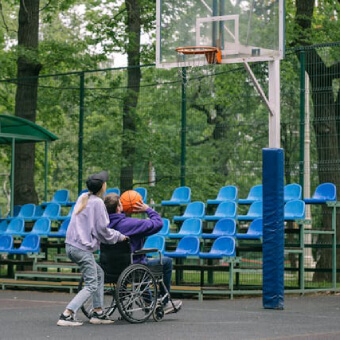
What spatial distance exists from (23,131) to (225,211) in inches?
241

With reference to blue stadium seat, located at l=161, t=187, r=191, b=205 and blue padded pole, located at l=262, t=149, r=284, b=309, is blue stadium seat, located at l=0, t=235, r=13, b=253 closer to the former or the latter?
blue stadium seat, located at l=161, t=187, r=191, b=205

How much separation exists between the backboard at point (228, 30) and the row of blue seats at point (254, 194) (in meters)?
3.89

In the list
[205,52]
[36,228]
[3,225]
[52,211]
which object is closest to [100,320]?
[205,52]

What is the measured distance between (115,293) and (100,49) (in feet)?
51.2

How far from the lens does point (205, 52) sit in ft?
45.5

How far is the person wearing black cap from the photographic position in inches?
420

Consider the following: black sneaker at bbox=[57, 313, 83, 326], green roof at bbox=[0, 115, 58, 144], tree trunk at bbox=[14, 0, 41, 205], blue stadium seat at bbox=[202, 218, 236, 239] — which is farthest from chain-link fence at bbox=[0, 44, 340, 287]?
black sneaker at bbox=[57, 313, 83, 326]

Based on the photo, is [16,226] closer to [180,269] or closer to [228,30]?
[180,269]

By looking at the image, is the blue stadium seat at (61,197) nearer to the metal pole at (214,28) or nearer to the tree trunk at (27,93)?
the tree trunk at (27,93)

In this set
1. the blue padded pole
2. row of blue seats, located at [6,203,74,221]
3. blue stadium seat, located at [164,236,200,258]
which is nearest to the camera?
the blue padded pole

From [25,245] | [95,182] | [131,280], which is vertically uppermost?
[95,182]

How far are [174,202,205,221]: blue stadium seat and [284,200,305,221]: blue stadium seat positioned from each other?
1.89 metres

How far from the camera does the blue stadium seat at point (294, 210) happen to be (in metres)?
15.8

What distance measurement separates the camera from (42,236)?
18.5 meters
